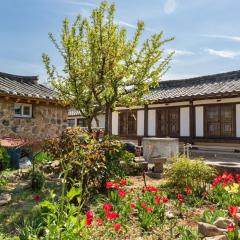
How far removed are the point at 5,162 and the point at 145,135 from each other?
10.4 metres

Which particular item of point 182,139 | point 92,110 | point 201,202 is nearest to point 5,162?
point 92,110

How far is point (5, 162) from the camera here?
10125 millimetres

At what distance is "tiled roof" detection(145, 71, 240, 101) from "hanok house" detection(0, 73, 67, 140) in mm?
4867

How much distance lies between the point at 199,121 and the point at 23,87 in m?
8.82

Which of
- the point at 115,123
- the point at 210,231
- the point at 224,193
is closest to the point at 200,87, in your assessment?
the point at 115,123

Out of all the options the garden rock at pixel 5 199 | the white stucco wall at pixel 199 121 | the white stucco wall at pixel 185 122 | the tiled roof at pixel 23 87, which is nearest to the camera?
the garden rock at pixel 5 199

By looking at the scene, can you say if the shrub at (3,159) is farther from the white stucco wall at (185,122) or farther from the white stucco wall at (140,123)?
the white stucco wall at (140,123)

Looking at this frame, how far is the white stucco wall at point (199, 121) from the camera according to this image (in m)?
16.6

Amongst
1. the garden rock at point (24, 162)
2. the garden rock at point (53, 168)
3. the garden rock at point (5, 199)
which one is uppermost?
the garden rock at point (53, 168)

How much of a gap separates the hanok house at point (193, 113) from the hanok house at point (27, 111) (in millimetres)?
3716

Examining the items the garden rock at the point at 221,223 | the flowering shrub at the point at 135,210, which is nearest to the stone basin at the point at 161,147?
the flowering shrub at the point at 135,210

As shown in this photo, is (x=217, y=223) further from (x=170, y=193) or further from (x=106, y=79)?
(x=106, y=79)

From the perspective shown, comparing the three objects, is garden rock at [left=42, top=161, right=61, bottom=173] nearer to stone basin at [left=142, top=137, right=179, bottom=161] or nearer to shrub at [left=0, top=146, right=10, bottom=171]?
shrub at [left=0, top=146, right=10, bottom=171]

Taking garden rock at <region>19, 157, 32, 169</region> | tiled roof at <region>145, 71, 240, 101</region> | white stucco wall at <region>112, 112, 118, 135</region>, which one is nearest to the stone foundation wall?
garden rock at <region>19, 157, 32, 169</region>
